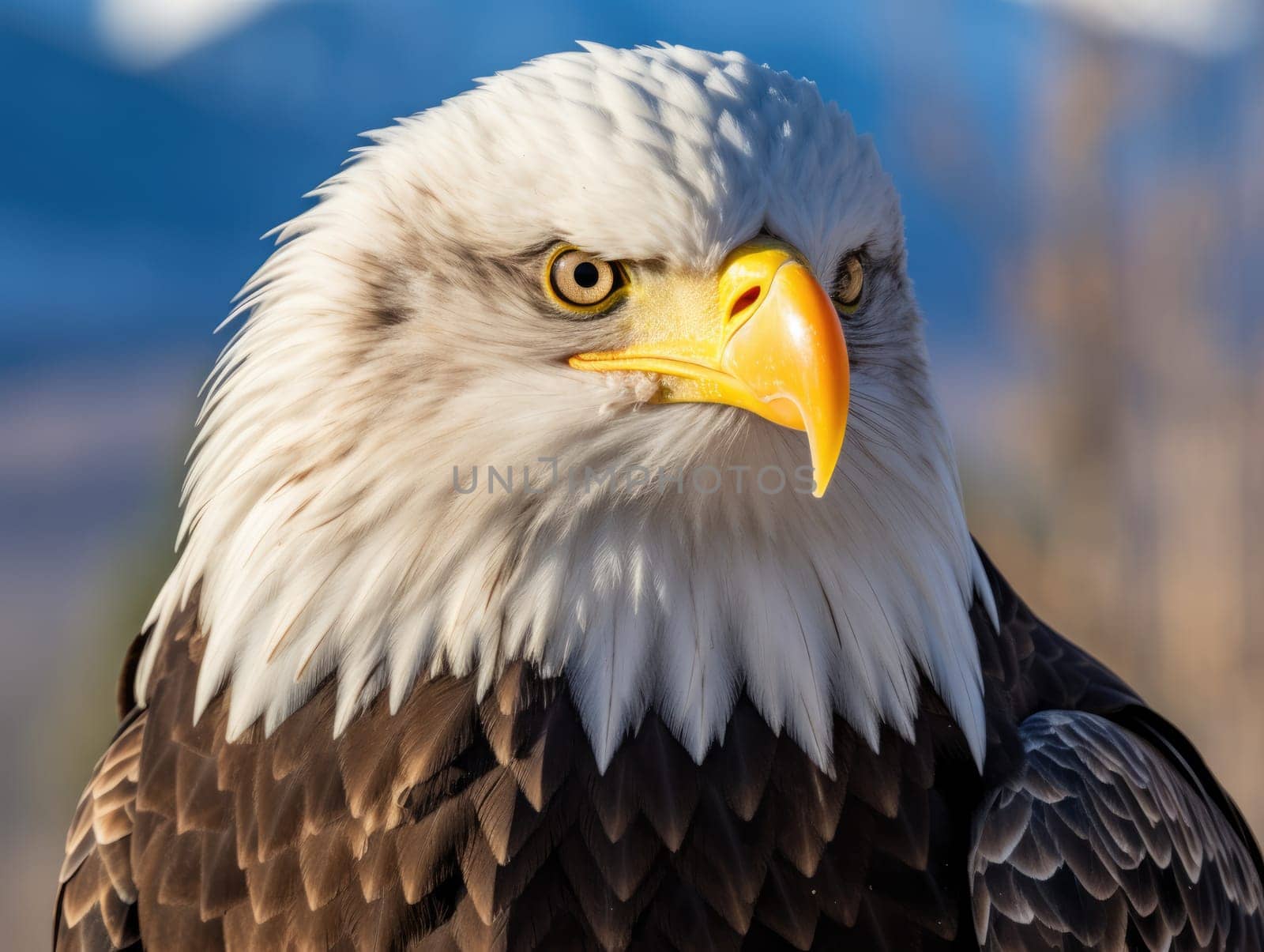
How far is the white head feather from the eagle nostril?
0.22 feet

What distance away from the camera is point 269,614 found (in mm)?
1918

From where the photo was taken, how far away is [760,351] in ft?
5.49

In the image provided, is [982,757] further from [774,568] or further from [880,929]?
[774,568]

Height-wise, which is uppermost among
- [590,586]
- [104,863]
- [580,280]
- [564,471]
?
[580,280]

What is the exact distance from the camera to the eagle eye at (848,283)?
75.4 inches

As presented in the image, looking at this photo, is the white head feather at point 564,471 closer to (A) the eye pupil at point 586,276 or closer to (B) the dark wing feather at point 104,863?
(A) the eye pupil at point 586,276

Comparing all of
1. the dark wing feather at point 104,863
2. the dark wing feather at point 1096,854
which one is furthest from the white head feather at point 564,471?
the dark wing feather at point 104,863

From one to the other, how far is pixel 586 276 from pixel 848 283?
17.2 inches

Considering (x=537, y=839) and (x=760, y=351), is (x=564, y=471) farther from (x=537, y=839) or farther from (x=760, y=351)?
(x=537, y=839)

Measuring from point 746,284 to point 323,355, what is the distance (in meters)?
0.69

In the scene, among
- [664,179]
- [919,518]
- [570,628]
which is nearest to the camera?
[664,179]

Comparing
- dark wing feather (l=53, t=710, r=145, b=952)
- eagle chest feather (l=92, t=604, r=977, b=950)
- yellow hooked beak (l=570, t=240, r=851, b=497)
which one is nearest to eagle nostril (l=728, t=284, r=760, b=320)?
yellow hooked beak (l=570, t=240, r=851, b=497)

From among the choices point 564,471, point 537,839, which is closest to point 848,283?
point 564,471

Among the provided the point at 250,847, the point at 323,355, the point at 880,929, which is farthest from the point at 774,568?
the point at 250,847
